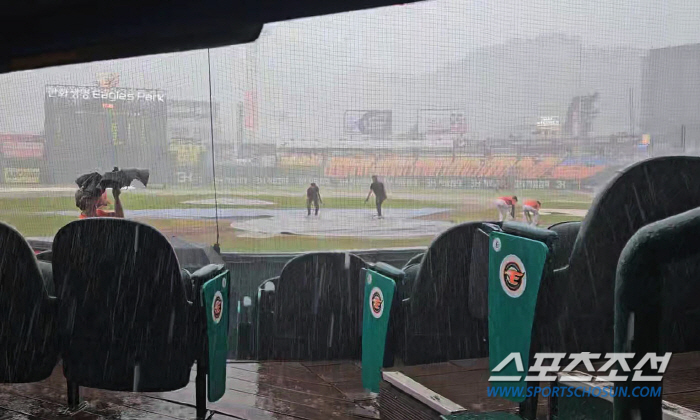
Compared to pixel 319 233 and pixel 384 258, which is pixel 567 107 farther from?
pixel 319 233

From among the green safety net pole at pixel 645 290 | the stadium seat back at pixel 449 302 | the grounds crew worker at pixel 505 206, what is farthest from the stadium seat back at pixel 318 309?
the green safety net pole at pixel 645 290

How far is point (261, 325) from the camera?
3.12 meters

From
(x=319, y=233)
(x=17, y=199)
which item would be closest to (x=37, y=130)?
(x=17, y=199)

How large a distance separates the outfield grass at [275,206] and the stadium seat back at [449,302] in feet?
3.50

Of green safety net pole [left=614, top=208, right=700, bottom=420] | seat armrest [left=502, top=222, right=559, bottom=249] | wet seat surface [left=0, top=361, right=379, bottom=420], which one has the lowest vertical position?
wet seat surface [left=0, top=361, right=379, bottom=420]

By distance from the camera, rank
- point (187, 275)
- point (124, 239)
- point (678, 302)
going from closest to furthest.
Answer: point (678, 302)
point (124, 239)
point (187, 275)

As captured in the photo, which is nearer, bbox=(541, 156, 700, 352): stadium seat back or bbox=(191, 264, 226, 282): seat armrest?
bbox=(541, 156, 700, 352): stadium seat back

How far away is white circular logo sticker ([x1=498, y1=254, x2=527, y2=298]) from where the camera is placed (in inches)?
66.4

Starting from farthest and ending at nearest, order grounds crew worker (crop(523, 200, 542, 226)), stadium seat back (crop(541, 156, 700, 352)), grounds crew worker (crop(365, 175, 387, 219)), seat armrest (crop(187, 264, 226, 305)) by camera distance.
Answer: grounds crew worker (crop(365, 175, 387, 219))
grounds crew worker (crop(523, 200, 542, 226))
seat armrest (crop(187, 264, 226, 305))
stadium seat back (crop(541, 156, 700, 352))

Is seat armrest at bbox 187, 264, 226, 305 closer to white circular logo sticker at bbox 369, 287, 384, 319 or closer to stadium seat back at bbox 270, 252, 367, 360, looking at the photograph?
white circular logo sticker at bbox 369, 287, 384, 319

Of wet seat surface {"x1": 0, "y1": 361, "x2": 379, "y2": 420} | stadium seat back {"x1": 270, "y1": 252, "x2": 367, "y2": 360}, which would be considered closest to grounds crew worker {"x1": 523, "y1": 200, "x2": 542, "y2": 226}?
stadium seat back {"x1": 270, "y1": 252, "x2": 367, "y2": 360}

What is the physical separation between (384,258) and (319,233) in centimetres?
46

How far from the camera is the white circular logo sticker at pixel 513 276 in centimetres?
169

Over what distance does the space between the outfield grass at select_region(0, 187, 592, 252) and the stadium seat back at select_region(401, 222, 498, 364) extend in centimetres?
107
